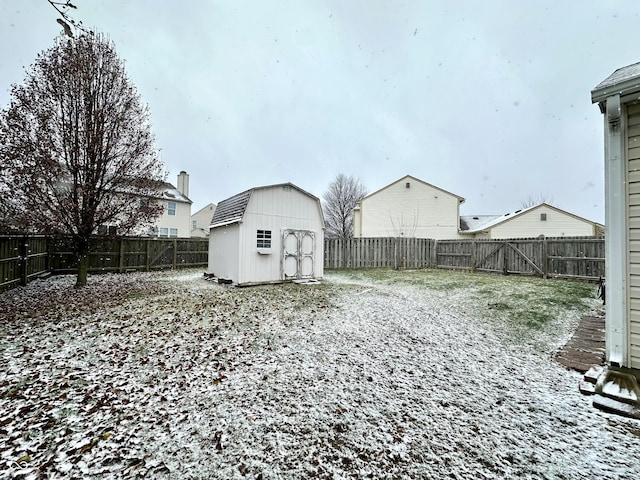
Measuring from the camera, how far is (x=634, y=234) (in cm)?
287

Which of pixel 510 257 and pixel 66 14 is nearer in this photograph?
pixel 66 14

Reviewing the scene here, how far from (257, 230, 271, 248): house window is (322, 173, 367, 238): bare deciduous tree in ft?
87.1

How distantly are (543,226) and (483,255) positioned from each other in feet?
36.3

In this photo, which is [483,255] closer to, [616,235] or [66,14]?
[616,235]

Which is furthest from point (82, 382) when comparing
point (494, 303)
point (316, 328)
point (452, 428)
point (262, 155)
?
point (262, 155)

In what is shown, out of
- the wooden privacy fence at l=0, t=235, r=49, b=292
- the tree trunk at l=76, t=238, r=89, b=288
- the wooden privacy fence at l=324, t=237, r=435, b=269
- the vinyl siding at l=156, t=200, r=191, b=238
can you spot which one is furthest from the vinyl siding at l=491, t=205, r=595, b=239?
the vinyl siding at l=156, t=200, r=191, b=238

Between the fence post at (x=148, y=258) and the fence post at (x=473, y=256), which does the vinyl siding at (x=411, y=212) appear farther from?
the fence post at (x=148, y=258)

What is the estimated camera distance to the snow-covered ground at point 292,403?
6.46 ft

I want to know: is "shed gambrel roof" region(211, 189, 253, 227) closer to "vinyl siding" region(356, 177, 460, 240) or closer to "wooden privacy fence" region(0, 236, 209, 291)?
"wooden privacy fence" region(0, 236, 209, 291)

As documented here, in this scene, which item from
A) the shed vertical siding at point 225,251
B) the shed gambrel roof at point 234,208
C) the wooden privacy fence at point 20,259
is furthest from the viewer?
the shed vertical siding at point 225,251

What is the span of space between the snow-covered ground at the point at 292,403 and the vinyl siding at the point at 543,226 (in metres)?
17.8

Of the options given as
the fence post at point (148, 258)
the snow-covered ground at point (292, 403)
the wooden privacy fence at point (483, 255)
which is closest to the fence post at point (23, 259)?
the snow-covered ground at point (292, 403)

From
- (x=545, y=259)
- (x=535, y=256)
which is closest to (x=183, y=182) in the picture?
(x=535, y=256)

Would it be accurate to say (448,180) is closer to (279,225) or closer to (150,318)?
(279,225)
